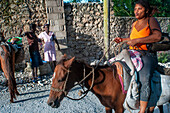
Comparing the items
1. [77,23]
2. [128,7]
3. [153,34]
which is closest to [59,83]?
[153,34]

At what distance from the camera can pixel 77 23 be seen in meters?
7.02

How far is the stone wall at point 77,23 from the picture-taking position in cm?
622

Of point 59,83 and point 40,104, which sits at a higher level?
point 59,83

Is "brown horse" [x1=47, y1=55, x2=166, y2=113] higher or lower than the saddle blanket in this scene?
lower

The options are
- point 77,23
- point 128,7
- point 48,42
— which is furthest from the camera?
point 128,7

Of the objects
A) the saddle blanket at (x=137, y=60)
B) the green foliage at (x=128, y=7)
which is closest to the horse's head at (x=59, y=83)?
the saddle blanket at (x=137, y=60)

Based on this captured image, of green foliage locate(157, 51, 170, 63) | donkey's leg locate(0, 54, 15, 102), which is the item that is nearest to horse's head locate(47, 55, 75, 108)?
donkey's leg locate(0, 54, 15, 102)

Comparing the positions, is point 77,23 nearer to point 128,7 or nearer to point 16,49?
point 16,49

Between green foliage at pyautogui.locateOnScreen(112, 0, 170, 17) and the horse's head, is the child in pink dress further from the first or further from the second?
green foliage at pyautogui.locateOnScreen(112, 0, 170, 17)

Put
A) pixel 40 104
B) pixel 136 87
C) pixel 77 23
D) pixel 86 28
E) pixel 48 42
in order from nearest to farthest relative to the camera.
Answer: pixel 136 87
pixel 40 104
pixel 48 42
pixel 77 23
pixel 86 28

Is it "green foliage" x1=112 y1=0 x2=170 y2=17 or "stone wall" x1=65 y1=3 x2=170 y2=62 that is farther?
"green foliage" x1=112 y1=0 x2=170 y2=17

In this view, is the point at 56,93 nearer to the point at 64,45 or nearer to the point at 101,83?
the point at 101,83

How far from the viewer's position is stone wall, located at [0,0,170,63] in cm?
622

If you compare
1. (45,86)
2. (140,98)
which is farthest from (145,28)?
(45,86)
